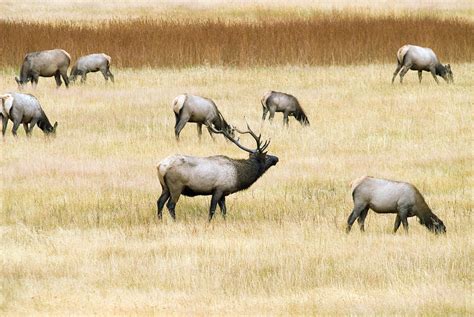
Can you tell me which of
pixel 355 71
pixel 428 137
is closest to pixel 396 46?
pixel 355 71

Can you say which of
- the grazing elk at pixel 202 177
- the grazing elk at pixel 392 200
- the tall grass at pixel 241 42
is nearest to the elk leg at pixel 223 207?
the grazing elk at pixel 202 177

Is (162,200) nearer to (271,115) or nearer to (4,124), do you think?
(4,124)

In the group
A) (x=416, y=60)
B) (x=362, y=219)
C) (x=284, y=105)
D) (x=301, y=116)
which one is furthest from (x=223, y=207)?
(x=416, y=60)

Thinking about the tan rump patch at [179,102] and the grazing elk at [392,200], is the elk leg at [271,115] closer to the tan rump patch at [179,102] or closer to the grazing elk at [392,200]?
the tan rump patch at [179,102]

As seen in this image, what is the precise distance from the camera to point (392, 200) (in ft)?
36.2

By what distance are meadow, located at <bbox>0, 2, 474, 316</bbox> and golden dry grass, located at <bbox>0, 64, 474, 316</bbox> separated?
0.03m

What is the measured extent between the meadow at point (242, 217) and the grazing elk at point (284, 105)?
0.82 feet

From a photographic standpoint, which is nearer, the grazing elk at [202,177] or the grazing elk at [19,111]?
the grazing elk at [202,177]

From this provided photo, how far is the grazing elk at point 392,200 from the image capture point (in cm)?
1104

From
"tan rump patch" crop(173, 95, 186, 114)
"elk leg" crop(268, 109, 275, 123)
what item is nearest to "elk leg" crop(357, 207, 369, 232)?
"tan rump patch" crop(173, 95, 186, 114)

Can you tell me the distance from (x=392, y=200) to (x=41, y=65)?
46.1 feet

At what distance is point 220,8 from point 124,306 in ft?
126

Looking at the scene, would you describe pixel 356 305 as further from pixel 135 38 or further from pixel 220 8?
pixel 220 8

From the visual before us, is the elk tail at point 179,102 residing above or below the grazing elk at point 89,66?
below
